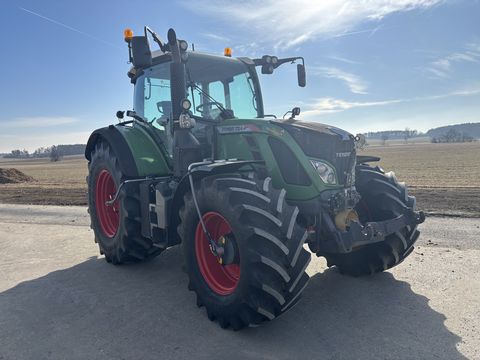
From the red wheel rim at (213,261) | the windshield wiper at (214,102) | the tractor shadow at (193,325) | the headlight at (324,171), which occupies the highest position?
the windshield wiper at (214,102)

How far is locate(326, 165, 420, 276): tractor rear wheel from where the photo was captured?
4.55 m

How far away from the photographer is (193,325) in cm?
385

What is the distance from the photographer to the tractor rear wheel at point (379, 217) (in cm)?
455

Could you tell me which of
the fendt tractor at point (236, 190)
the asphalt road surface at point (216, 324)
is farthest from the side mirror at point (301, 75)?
the asphalt road surface at point (216, 324)

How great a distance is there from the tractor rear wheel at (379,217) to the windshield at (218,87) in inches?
70.3

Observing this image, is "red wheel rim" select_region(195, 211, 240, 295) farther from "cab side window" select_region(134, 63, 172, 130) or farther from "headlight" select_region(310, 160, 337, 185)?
"cab side window" select_region(134, 63, 172, 130)

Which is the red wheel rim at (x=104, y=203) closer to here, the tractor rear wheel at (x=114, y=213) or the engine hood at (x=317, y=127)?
the tractor rear wheel at (x=114, y=213)

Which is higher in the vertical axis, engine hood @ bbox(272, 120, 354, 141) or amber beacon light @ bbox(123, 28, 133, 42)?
amber beacon light @ bbox(123, 28, 133, 42)

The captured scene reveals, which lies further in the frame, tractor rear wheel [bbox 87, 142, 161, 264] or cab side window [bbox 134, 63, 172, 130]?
cab side window [bbox 134, 63, 172, 130]

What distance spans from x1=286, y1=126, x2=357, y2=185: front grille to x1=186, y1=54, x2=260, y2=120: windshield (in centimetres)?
123

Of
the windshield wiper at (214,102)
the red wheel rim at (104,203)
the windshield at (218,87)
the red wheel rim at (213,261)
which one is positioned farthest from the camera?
the red wheel rim at (104,203)

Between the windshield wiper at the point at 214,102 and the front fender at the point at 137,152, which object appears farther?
the front fender at the point at 137,152

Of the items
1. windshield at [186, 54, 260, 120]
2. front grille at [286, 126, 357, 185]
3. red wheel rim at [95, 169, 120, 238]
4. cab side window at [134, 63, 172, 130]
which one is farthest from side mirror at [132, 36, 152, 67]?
red wheel rim at [95, 169, 120, 238]

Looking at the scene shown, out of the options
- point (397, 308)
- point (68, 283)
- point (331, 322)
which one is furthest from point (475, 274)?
point (68, 283)
